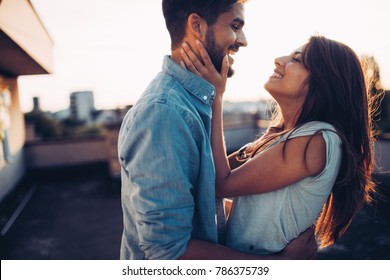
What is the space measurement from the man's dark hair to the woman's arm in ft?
0.26

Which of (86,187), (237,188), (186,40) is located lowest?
(86,187)

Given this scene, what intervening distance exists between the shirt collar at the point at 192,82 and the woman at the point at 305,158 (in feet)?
0.19

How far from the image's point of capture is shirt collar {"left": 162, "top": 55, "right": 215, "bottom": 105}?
1.16 meters

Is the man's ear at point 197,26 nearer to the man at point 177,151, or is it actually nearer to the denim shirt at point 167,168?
the man at point 177,151

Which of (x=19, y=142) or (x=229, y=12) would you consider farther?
(x=19, y=142)

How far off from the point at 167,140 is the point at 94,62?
353 centimetres

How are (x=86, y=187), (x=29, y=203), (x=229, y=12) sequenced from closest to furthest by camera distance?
(x=229, y=12) → (x=29, y=203) → (x=86, y=187)

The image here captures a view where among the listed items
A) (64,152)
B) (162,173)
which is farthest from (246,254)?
(64,152)

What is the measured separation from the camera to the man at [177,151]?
970 mm

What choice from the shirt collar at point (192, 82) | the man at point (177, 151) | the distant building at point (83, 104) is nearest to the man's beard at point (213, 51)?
the man at point (177, 151)

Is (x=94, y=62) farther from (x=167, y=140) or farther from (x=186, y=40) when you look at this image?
(x=167, y=140)

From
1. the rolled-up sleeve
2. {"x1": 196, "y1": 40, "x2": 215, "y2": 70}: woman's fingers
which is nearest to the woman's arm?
{"x1": 196, "y1": 40, "x2": 215, "y2": 70}: woman's fingers

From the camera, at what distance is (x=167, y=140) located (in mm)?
959
